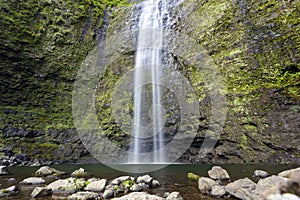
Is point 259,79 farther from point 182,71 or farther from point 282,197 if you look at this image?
point 282,197

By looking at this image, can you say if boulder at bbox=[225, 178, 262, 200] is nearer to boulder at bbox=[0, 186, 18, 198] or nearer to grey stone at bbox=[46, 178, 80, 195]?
grey stone at bbox=[46, 178, 80, 195]

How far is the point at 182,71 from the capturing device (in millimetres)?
21625

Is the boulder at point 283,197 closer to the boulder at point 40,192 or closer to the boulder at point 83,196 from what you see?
the boulder at point 83,196

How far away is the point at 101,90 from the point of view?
25.5 m

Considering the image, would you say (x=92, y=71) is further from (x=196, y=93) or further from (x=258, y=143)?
(x=258, y=143)

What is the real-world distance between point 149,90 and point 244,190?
52.5 feet

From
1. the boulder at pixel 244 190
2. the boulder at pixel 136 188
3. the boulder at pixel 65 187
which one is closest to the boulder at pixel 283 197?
the boulder at pixel 244 190

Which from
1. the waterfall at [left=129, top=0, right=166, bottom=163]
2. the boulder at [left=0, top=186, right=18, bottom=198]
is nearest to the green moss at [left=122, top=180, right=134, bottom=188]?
the boulder at [left=0, top=186, right=18, bottom=198]

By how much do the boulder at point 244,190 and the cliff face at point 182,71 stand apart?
9648 mm

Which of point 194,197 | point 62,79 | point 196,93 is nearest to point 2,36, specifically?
point 62,79

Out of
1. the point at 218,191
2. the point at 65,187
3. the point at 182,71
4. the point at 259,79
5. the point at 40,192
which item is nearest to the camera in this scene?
the point at 218,191

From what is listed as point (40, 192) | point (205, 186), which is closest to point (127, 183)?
point (205, 186)

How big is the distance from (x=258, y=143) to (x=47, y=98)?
18.8 metres

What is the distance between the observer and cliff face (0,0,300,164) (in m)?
16.6
